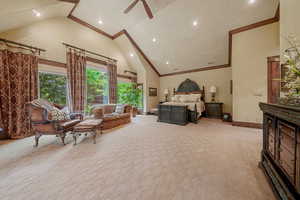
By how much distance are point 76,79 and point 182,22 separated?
194 inches

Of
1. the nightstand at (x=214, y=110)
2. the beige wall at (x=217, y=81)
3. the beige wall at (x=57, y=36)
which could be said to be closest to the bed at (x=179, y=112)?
the nightstand at (x=214, y=110)

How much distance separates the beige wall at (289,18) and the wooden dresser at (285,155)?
166cm

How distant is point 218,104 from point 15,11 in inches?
315

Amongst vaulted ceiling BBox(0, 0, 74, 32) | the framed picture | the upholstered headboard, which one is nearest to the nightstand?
the upholstered headboard

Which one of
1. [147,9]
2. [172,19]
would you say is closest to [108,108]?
[147,9]

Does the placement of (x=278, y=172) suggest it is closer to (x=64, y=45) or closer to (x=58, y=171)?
(x=58, y=171)

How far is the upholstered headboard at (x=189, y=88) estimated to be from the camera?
6759 millimetres

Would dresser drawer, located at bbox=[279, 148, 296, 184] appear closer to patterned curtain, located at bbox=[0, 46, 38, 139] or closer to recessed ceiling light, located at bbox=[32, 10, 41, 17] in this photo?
patterned curtain, located at bbox=[0, 46, 38, 139]

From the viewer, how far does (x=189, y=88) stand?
7.08 m

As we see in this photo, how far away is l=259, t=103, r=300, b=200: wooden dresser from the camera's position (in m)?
1.01

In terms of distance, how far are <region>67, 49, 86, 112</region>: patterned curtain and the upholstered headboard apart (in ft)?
17.9

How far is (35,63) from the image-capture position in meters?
3.58

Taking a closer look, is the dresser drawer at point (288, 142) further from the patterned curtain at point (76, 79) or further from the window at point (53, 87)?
the window at point (53, 87)

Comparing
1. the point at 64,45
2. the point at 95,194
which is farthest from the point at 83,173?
the point at 64,45
